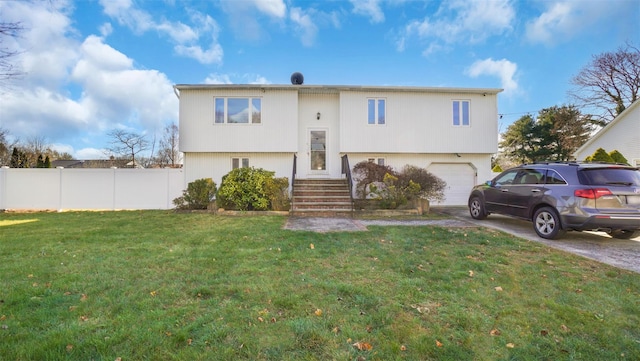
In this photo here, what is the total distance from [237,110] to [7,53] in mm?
6791

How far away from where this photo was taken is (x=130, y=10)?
10336 mm

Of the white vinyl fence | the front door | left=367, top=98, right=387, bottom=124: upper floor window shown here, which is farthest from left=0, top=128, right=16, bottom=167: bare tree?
left=367, top=98, right=387, bottom=124: upper floor window

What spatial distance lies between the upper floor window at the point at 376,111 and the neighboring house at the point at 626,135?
1640 centimetres

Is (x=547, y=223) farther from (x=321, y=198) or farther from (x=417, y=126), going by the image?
(x=417, y=126)

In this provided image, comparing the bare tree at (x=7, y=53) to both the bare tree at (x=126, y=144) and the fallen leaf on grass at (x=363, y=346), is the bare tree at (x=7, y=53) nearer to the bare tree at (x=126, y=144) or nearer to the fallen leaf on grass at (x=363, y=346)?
the fallen leaf on grass at (x=363, y=346)

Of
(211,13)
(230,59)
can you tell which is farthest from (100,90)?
(211,13)

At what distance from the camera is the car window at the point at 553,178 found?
604 centimetres

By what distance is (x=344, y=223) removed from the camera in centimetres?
Result: 807

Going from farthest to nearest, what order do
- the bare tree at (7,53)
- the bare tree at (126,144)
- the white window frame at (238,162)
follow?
1. the bare tree at (126,144)
2. the white window frame at (238,162)
3. the bare tree at (7,53)

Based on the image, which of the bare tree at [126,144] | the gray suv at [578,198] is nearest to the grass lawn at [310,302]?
the gray suv at [578,198]

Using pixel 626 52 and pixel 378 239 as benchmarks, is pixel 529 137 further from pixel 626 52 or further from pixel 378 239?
pixel 378 239

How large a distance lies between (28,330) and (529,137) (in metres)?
36.1

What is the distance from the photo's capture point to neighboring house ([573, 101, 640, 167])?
16469 millimetres

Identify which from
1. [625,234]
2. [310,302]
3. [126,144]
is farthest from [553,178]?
[126,144]
